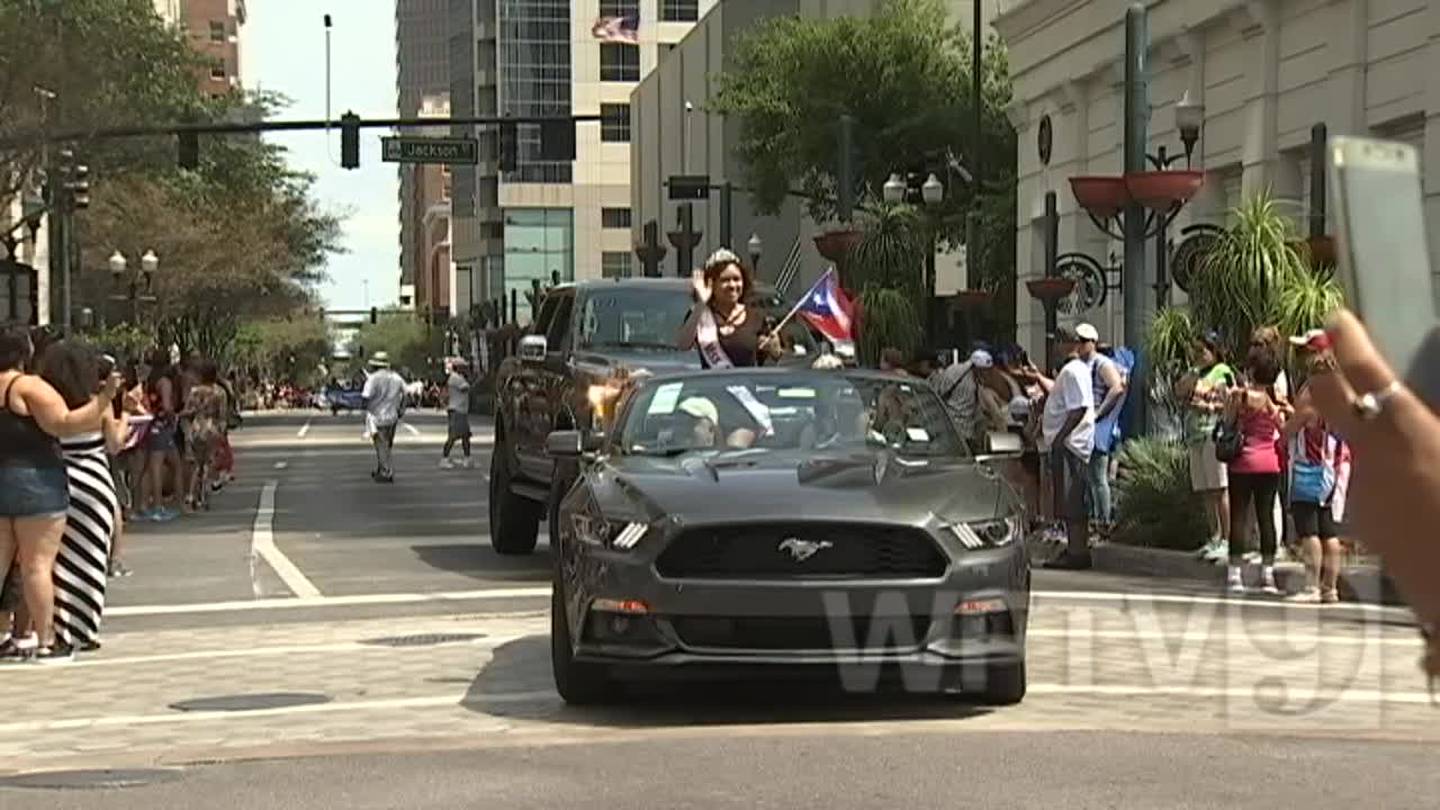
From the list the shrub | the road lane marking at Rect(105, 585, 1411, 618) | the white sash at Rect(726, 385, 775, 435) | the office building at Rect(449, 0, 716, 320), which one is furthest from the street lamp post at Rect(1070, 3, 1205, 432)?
the office building at Rect(449, 0, 716, 320)

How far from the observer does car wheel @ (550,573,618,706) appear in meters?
8.91

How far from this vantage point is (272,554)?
18531 millimetres

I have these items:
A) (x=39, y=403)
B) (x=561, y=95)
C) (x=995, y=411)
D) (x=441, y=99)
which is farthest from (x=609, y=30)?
(x=39, y=403)

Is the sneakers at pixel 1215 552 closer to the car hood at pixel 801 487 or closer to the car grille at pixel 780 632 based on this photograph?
the car hood at pixel 801 487

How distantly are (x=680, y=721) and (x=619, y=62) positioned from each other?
11487 centimetres

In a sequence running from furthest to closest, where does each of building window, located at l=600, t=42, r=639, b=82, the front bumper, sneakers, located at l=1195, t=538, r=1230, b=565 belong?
building window, located at l=600, t=42, r=639, b=82
sneakers, located at l=1195, t=538, r=1230, b=565
the front bumper

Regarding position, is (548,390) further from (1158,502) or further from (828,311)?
(1158,502)

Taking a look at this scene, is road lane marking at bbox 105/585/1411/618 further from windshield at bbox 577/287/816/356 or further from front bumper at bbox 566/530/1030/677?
front bumper at bbox 566/530/1030/677

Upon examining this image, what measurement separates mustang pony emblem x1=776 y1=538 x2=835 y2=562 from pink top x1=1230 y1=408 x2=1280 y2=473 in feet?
20.8

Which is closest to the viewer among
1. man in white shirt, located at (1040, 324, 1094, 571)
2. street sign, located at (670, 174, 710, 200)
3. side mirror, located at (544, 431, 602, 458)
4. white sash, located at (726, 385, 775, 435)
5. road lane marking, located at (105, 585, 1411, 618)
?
white sash, located at (726, 385, 775, 435)

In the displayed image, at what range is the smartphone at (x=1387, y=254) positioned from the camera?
2.14m

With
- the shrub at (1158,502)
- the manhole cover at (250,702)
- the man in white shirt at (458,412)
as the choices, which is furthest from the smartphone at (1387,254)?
the man in white shirt at (458,412)

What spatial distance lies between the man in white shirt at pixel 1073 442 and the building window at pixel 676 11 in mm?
105695

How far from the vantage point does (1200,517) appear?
16328 millimetres
